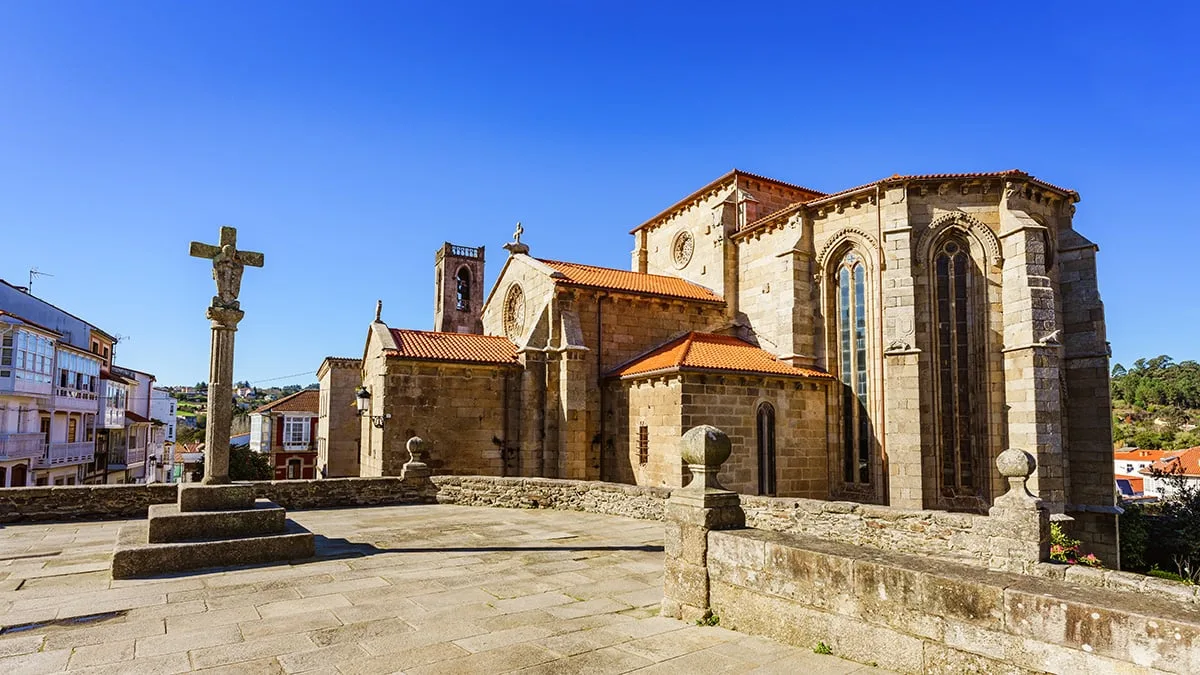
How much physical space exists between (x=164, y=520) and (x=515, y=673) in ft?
19.7

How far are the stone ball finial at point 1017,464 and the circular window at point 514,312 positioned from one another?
50.8 feet

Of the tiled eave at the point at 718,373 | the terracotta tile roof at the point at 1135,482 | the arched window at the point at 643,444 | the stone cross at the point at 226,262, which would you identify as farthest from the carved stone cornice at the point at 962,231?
the terracotta tile roof at the point at 1135,482

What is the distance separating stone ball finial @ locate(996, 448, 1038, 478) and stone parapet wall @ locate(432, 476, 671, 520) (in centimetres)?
568

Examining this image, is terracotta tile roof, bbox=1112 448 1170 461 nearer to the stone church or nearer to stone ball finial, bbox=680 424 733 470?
the stone church

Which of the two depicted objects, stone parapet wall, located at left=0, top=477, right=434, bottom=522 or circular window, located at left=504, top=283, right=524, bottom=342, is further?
circular window, located at left=504, top=283, right=524, bottom=342

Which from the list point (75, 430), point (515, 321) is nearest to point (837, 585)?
point (515, 321)

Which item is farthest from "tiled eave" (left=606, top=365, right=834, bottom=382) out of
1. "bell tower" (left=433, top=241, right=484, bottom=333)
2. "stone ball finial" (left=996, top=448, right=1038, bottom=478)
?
"bell tower" (left=433, top=241, right=484, bottom=333)

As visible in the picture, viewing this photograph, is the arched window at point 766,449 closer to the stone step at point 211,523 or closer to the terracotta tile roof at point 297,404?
the stone step at point 211,523

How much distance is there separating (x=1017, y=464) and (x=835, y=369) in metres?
10.9

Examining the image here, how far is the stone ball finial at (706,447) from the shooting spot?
19.8 feet

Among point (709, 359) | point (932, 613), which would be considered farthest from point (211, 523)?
point (709, 359)

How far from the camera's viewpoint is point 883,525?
10203mm

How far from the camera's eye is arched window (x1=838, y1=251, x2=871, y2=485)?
1797 centimetres

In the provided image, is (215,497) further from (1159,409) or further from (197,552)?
(1159,409)
